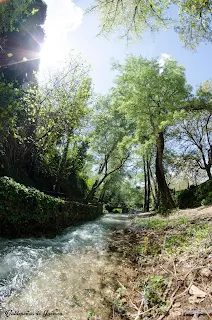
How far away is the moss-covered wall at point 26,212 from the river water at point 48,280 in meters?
0.54

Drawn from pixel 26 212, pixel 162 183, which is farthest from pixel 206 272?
pixel 162 183

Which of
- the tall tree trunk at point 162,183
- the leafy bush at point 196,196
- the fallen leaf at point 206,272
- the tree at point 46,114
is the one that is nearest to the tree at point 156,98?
the tall tree trunk at point 162,183

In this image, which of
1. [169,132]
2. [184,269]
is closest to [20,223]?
[184,269]

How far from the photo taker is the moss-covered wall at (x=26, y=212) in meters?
5.91

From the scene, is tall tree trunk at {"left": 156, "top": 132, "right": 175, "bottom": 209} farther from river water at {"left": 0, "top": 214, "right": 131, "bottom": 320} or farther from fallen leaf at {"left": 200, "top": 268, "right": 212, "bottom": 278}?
fallen leaf at {"left": 200, "top": 268, "right": 212, "bottom": 278}

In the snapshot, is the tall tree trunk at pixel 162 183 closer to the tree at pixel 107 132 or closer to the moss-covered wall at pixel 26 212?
the tree at pixel 107 132

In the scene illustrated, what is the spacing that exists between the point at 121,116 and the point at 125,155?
4959mm

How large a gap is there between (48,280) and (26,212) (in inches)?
125

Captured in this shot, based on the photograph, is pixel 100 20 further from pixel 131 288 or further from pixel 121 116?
pixel 121 116

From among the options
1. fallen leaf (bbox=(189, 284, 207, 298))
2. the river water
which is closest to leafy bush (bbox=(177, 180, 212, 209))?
the river water

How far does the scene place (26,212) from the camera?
21.0 ft

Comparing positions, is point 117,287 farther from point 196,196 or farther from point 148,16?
point 196,196

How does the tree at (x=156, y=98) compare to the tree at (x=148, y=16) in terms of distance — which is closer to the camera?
the tree at (x=148, y=16)

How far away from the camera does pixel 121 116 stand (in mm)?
23484
